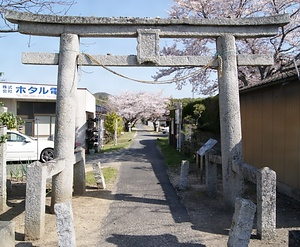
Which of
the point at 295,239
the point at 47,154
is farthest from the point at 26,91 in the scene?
the point at 295,239

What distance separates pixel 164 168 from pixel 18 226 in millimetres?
7607

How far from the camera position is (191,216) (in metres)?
5.69

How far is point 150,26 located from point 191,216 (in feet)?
13.4

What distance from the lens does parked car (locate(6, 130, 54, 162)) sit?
47.1ft

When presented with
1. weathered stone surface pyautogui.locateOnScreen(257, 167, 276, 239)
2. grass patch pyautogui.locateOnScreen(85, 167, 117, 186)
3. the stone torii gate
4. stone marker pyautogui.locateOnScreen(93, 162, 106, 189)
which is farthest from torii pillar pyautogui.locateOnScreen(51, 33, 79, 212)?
weathered stone surface pyautogui.locateOnScreen(257, 167, 276, 239)

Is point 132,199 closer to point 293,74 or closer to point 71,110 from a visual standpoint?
point 71,110

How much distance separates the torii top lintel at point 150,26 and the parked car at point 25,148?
9.31m

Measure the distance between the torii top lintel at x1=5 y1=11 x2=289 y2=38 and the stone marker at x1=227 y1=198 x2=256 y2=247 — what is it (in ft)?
13.0

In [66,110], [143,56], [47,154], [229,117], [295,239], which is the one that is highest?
[143,56]

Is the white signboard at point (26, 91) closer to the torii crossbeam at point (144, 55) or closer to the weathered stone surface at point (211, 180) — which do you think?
the torii crossbeam at point (144, 55)

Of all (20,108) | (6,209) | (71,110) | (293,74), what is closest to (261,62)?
(293,74)

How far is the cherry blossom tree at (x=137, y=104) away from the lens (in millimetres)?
44312

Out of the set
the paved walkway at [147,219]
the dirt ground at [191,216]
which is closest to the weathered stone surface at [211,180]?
the dirt ground at [191,216]

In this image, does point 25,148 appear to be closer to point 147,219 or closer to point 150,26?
point 150,26
